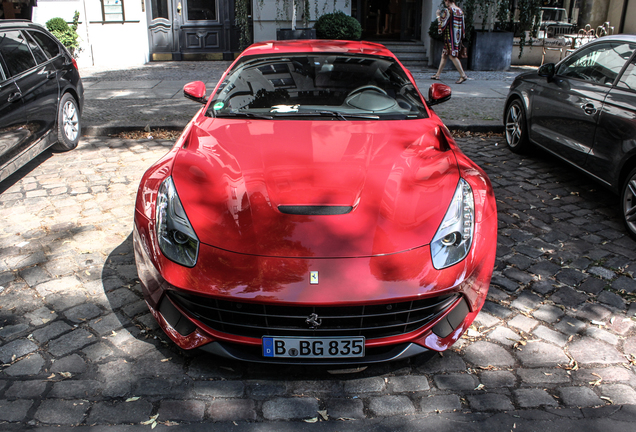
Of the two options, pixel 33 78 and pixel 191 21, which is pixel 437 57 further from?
pixel 33 78

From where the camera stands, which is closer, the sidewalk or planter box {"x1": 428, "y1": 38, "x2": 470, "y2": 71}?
the sidewalk

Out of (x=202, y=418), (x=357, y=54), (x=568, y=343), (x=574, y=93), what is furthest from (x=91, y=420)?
(x=574, y=93)

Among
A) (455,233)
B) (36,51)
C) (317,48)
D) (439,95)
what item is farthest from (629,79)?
(36,51)

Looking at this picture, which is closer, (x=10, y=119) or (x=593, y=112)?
(x=593, y=112)

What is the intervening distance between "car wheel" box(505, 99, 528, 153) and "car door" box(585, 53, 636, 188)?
1.57 m

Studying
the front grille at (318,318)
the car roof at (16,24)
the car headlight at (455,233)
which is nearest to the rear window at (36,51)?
the car roof at (16,24)

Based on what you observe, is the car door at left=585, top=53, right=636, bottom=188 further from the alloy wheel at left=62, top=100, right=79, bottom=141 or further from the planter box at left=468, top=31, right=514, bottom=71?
the planter box at left=468, top=31, right=514, bottom=71

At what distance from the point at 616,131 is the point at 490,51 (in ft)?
32.2

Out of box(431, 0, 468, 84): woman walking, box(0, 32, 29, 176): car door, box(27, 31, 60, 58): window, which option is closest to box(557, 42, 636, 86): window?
box(0, 32, 29, 176): car door

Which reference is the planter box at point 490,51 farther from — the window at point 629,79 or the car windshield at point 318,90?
the car windshield at point 318,90

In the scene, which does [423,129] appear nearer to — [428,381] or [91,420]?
[428,381]

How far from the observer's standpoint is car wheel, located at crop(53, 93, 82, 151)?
632cm

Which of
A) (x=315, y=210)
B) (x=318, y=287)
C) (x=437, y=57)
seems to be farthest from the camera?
(x=437, y=57)

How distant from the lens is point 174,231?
270 cm
